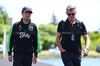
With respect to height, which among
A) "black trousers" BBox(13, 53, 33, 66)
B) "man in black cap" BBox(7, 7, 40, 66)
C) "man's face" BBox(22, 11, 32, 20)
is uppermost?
"man's face" BBox(22, 11, 32, 20)

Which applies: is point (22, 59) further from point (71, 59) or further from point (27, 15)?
point (71, 59)

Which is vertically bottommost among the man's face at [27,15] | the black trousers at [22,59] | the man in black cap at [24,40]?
the black trousers at [22,59]

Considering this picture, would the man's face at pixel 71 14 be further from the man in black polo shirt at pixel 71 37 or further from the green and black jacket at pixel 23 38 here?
the green and black jacket at pixel 23 38

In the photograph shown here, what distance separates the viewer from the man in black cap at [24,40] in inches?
218

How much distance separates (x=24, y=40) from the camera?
561 cm

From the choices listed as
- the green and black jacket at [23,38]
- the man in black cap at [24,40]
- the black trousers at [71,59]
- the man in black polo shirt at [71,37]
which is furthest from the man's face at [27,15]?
the black trousers at [71,59]

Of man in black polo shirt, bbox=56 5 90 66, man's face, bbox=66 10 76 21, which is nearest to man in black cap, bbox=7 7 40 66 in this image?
man in black polo shirt, bbox=56 5 90 66

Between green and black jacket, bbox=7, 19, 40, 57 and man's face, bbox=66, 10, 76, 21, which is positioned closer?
man's face, bbox=66, 10, 76, 21

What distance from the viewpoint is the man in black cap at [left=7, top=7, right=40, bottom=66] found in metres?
5.55

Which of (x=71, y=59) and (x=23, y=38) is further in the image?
(x=23, y=38)

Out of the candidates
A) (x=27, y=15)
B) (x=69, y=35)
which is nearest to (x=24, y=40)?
(x=27, y=15)

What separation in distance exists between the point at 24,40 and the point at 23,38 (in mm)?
48

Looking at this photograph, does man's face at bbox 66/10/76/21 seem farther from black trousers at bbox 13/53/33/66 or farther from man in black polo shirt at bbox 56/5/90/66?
black trousers at bbox 13/53/33/66

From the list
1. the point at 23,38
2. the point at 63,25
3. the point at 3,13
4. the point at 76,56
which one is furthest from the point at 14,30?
the point at 3,13
